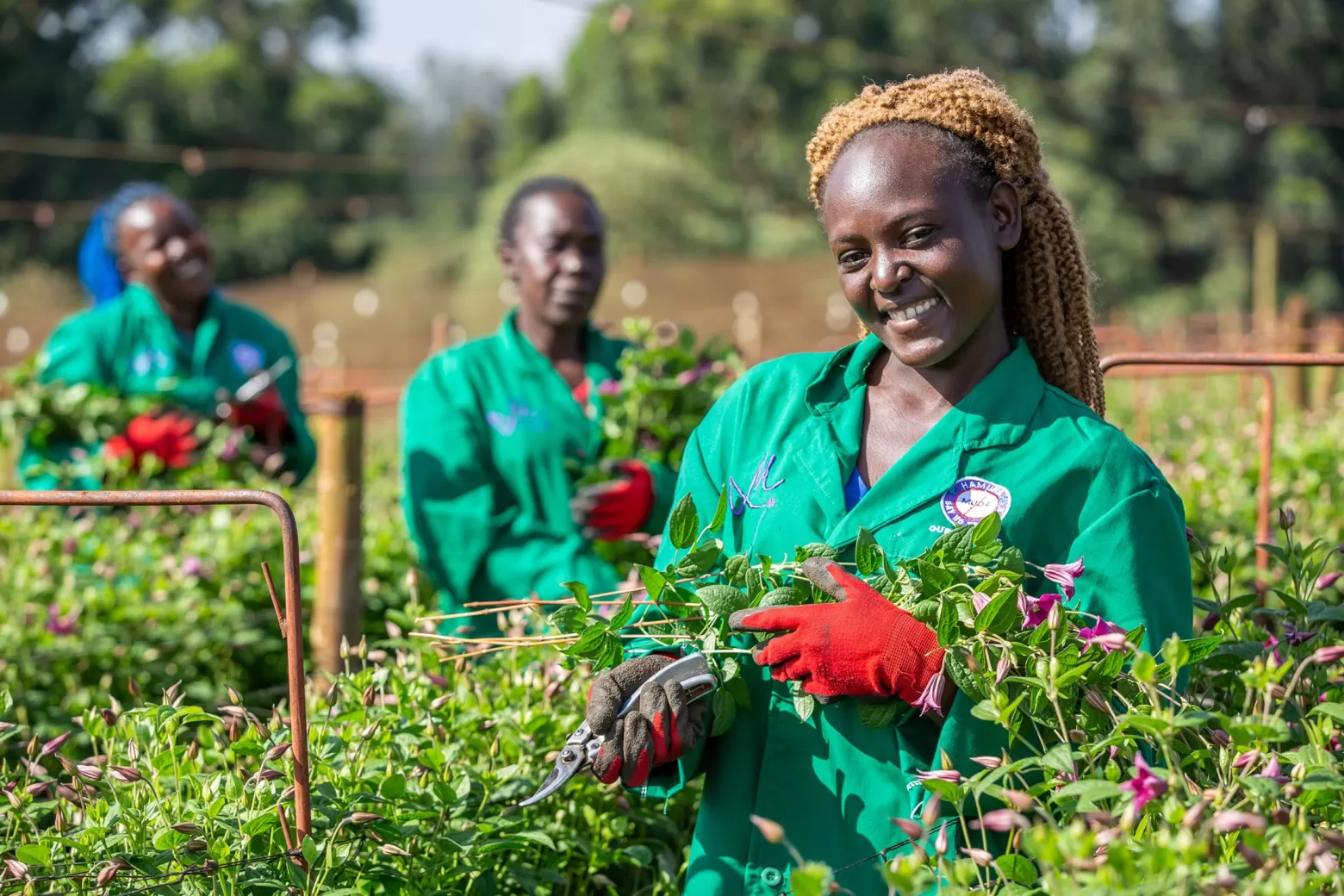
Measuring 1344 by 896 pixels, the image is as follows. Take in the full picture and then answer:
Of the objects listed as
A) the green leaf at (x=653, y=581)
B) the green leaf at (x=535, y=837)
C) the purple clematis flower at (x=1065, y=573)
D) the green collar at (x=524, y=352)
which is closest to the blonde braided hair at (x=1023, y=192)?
the purple clematis flower at (x=1065, y=573)

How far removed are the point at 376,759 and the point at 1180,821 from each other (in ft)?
4.27

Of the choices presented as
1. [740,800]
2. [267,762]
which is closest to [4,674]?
[267,762]

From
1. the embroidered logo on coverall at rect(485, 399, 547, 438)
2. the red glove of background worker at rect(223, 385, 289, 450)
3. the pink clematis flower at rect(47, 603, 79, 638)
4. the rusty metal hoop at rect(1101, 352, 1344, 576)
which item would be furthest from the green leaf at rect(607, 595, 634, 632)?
the red glove of background worker at rect(223, 385, 289, 450)

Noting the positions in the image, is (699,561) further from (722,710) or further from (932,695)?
(932,695)

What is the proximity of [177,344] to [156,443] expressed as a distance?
1.82 ft

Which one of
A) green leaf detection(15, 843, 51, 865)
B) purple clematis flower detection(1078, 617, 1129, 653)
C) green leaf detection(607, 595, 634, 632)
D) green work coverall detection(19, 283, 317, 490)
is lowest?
green leaf detection(15, 843, 51, 865)

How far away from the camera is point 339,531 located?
3717 millimetres

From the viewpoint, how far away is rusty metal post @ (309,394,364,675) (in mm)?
3664

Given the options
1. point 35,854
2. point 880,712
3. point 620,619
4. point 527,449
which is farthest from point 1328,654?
point 527,449

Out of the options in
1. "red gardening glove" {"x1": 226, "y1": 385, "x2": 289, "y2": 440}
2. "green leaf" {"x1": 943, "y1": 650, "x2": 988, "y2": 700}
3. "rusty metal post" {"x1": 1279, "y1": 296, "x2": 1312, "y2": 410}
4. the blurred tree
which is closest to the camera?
"green leaf" {"x1": 943, "y1": 650, "x2": 988, "y2": 700}

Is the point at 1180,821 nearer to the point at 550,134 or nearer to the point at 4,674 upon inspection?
the point at 4,674

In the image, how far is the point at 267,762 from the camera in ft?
6.46

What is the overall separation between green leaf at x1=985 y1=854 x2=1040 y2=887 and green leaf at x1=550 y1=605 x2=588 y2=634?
614mm

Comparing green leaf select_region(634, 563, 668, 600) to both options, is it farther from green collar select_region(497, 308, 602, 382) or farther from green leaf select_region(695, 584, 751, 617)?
green collar select_region(497, 308, 602, 382)
